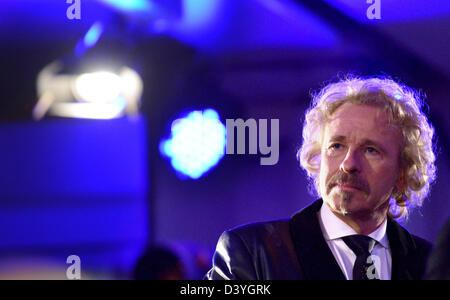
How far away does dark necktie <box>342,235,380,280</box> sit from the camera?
2012 millimetres

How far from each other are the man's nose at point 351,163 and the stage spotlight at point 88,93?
84 cm

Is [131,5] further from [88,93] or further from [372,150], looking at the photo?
[372,150]

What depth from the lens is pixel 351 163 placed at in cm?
198

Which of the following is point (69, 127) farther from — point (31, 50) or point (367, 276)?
point (367, 276)

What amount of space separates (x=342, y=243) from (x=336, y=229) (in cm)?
6

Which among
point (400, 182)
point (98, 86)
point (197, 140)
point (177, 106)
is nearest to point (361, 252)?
point (400, 182)

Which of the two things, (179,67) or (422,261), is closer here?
(422,261)

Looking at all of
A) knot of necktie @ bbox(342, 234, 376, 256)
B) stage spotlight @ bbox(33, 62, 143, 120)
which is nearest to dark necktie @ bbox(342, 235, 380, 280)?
knot of necktie @ bbox(342, 234, 376, 256)

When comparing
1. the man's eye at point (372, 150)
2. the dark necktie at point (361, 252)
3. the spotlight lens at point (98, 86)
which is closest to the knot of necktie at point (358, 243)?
the dark necktie at point (361, 252)

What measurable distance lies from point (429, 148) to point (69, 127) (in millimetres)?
1412

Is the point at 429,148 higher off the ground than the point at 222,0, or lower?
lower

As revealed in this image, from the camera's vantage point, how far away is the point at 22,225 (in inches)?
88.3

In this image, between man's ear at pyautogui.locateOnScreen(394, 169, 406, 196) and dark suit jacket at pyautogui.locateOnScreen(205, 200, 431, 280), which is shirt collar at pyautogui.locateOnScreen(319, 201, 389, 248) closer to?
dark suit jacket at pyautogui.locateOnScreen(205, 200, 431, 280)
